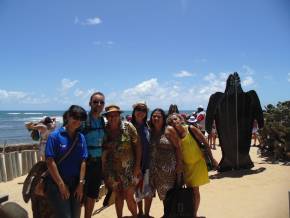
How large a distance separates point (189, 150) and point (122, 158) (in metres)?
0.90

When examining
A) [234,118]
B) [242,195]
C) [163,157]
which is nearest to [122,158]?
[163,157]

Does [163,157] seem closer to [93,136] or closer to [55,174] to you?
[93,136]

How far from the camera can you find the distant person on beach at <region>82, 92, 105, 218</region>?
185 inches

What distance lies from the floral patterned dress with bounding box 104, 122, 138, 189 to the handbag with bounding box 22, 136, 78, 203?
891 mm

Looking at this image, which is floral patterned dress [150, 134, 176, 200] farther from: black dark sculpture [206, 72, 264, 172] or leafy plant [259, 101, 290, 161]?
leafy plant [259, 101, 290, 161]

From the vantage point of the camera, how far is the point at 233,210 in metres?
6.05

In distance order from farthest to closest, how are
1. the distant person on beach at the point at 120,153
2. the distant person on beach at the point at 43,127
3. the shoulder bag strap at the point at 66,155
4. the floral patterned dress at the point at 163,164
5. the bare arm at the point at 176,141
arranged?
the distant person on beach at the point at 43,127 < the floral patterned dress at the point at 163,164 < the bare arm at the point at 176,141 < the distant person on beach at the point at 120,153 < the shoulder bag strap at the point at 66,155

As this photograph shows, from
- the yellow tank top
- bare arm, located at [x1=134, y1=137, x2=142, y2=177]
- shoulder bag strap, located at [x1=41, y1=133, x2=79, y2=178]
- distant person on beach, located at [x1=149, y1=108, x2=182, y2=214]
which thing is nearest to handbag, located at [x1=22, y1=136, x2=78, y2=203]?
shoulder bag strap, located at [x1=41, y1=133, x2=79, y2=178]

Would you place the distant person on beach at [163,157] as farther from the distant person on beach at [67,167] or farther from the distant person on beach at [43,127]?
the distant person on beach at [43,127]

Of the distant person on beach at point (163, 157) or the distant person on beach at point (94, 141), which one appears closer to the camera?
the distant person on beach at point (94, 141)

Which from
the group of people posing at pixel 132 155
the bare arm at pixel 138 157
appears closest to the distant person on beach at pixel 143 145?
the group of people posing at pixel 132 155

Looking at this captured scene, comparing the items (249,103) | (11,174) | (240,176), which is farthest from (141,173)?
(11,174)

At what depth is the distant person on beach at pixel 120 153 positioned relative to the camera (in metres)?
4.92

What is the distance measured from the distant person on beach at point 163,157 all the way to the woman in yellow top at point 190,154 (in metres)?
0.12
